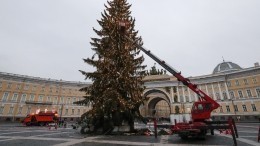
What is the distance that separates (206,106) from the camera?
1377 cm

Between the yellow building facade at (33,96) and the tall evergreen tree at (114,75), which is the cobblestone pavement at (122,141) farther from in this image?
the yellow building facade at (33,96)

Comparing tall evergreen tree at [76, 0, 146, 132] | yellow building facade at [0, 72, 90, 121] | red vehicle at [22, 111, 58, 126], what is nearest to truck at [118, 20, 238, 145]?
tall evergreen tree at [76, 0, 146, 132]

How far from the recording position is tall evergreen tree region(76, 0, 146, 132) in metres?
14.8

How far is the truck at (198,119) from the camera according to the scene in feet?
34.8

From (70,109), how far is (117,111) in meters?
59.3

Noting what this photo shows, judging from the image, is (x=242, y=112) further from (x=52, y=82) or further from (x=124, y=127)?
(x=52, y=82)

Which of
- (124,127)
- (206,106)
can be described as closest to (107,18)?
(124,127)

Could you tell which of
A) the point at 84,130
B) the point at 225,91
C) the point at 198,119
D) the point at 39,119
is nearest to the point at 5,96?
the point at 39,119

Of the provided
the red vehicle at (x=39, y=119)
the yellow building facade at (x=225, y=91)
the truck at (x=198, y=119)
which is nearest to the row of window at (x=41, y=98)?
the red vehicle at (x=39, y=119)

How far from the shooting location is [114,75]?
15484 millimetres

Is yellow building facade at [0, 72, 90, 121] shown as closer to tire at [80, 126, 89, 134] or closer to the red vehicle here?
the red vehicle

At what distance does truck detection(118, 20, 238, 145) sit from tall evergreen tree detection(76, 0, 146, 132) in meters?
0.53

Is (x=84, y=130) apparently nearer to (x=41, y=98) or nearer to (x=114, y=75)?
(x=114, y=75)

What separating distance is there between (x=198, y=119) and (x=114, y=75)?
8417mm
